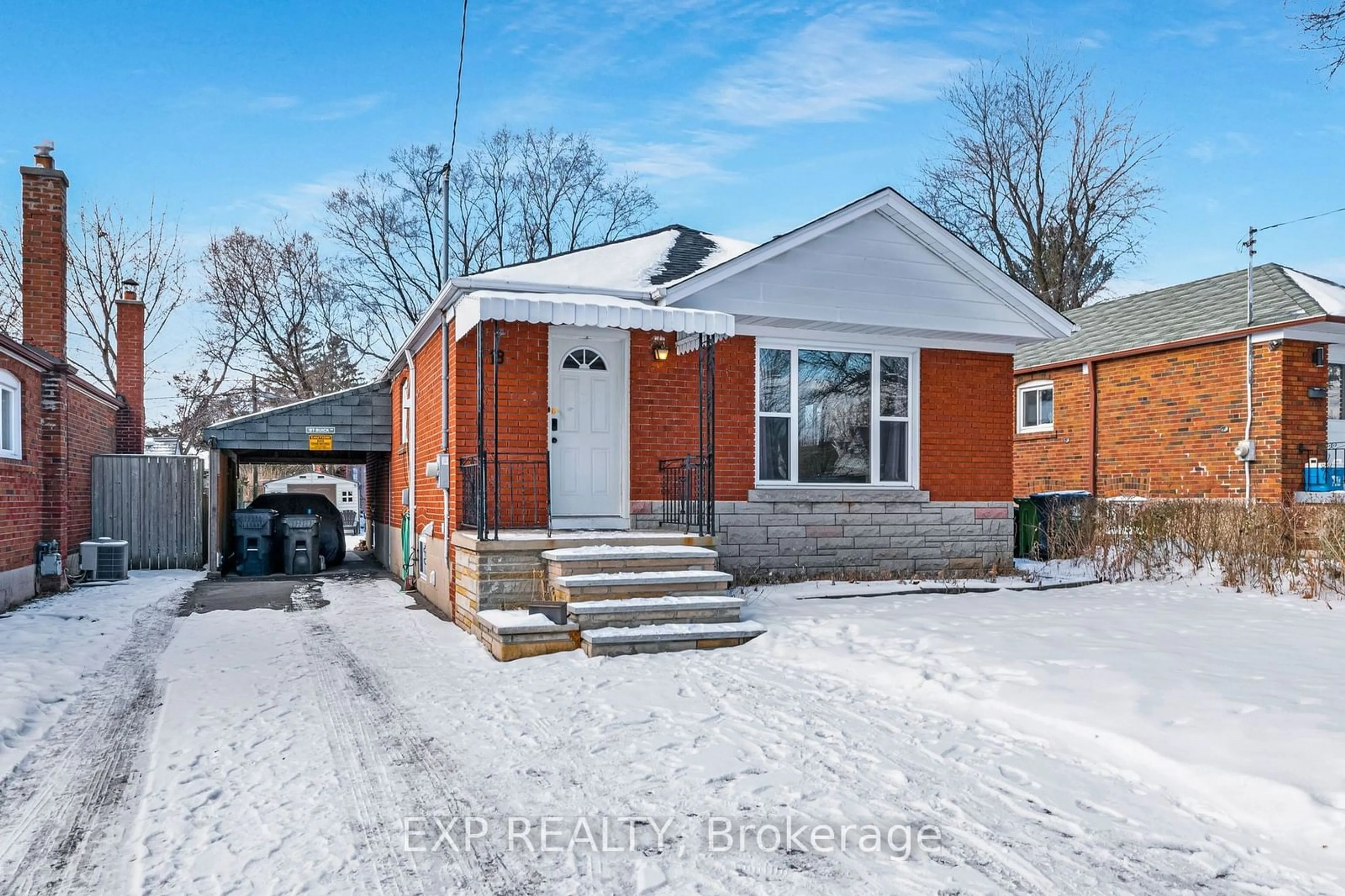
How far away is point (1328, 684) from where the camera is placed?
16.9 ft

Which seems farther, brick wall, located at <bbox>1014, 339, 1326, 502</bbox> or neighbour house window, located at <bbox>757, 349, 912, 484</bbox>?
brick wall, located at <bbox>1014, 339, 1326, 502</bbox>

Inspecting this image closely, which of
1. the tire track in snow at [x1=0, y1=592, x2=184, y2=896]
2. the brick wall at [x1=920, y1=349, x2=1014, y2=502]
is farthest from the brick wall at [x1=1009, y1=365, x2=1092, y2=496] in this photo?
the tire track in snow at [x1=0, y1=592, x2=184, y2=896]

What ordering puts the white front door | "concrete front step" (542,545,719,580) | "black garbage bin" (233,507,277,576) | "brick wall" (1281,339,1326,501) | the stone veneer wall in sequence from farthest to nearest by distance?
"black garbage bin" (233,507,277,576), "brick wall" (1281,339,1326,501), the stone veneer wall, the white front door, "concrete front step" (542,545,719,580)

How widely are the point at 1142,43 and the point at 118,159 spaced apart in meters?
21.8

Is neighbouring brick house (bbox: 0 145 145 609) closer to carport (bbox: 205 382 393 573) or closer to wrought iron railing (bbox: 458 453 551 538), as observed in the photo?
carport (bbox: 205 382 393 573)

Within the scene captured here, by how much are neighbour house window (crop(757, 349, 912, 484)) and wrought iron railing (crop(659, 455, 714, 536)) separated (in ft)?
3.07

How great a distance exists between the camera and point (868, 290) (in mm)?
10344

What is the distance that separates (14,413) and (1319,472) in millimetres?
18332

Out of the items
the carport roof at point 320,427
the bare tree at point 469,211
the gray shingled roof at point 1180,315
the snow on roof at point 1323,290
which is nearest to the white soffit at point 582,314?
the carport roof at point 320,427

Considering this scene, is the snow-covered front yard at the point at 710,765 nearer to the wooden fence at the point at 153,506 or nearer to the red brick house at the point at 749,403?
the red brick house at the point at 749,403

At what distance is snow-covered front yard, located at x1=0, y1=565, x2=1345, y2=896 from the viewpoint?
327 cm

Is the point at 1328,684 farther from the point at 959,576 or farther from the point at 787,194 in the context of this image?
the point at 787,194

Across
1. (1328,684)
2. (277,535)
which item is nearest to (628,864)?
(1328,684)

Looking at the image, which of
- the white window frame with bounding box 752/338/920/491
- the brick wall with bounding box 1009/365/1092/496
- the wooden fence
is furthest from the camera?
the brick wall with bounding box 1009/365/1092/496
